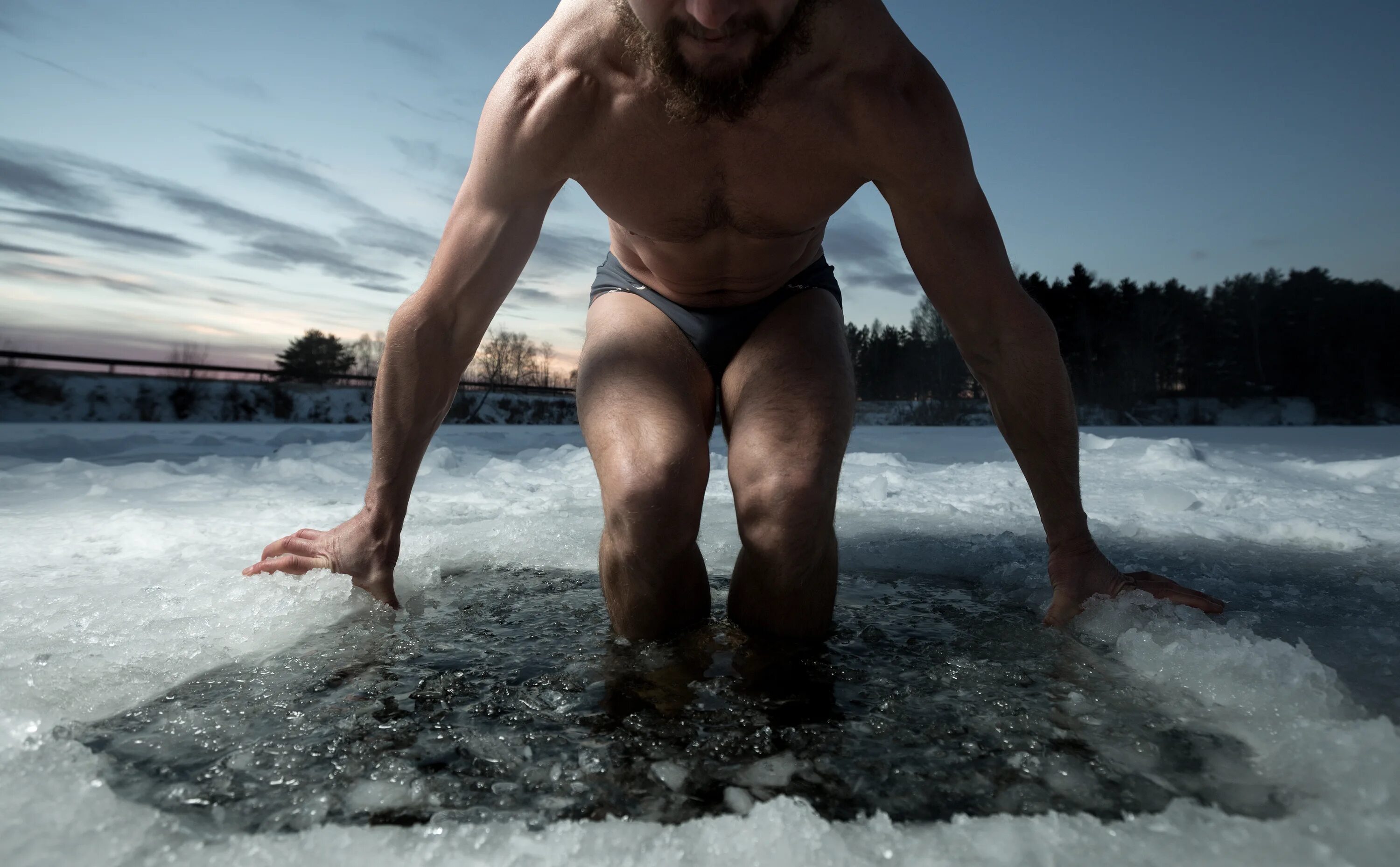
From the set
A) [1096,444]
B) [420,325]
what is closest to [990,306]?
[420,325]

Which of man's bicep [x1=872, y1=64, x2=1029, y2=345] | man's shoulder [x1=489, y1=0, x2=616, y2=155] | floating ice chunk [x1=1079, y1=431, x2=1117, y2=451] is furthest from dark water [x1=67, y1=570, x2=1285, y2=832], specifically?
floating ice chunk [x1=1079, y1=431, x2=1117, y2=451]

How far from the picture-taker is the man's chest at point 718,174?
1.62m

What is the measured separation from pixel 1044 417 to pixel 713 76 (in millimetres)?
1003

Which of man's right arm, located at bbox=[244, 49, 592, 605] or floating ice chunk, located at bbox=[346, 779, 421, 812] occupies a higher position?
man's right arm, located at bbox=[244, 49, 592, 605]

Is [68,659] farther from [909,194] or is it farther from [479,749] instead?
[909,194]

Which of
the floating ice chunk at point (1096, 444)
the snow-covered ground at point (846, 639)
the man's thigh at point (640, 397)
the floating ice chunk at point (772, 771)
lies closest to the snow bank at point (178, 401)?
the snow-covered ground at point (846, 639)

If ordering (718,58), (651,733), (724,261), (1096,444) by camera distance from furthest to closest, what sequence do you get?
(1096,444), (724,261), (718,58), (651,733)

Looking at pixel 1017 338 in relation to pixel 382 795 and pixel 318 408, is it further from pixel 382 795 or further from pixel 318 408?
pixel 318 408

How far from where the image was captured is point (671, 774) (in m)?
0.98

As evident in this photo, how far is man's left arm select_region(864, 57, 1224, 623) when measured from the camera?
63.1 inches

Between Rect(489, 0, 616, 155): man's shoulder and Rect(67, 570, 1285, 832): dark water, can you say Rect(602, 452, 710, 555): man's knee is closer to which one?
Rect(67, 570, 1285, 832): dark water

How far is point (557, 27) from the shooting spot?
5.56 ft

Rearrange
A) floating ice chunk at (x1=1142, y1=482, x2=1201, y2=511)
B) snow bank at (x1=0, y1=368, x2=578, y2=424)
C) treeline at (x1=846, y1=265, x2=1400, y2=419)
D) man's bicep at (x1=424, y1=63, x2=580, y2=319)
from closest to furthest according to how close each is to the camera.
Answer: man's bicep at (x1=424, y1=63, x2=580, y2=319)
floating ice chunk at (x1=1142, y1=482, x2=1201, y2=511)
snow bank at (x1=0, y1=368, x2=578, y2=424)
treeline at (x1=846, y1=265, x2=1400, y2=419)

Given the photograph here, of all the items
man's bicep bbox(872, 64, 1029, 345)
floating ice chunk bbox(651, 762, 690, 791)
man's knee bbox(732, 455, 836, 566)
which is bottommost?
floating ice chunk bbox(651, 762, 690, 791)
